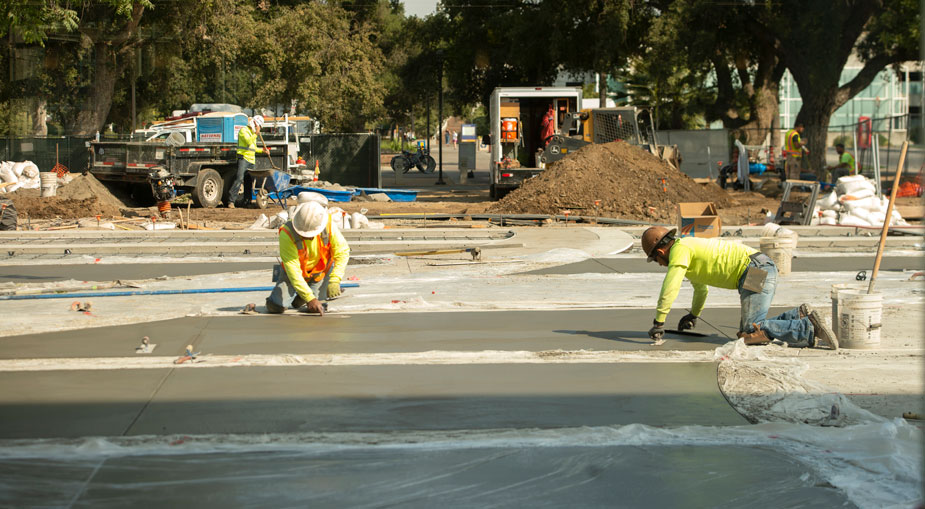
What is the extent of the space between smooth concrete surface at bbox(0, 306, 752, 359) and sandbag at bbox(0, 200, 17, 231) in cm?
985

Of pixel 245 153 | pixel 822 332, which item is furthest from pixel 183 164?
pixel 822 332

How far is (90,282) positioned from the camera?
11.6m

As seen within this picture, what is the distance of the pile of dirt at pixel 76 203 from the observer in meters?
19.9

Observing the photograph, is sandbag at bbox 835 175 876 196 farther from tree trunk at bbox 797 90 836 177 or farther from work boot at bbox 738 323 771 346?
tree trunk at bbox 797 90 836 177

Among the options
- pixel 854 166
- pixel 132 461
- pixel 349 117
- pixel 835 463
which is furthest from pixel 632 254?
pixel 349 117

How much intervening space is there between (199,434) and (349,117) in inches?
1323

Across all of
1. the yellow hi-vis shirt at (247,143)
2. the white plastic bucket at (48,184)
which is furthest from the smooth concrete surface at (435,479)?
the white plastic bucket at (48,184)

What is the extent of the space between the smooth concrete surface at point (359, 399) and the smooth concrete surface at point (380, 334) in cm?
68

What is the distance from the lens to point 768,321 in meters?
7.95

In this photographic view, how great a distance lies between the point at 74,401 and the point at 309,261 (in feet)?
10.5

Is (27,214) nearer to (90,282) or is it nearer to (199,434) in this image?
(90,282)

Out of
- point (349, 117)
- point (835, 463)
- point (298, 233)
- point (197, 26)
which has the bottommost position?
point (835, 463)

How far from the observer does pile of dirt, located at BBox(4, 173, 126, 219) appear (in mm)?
19875

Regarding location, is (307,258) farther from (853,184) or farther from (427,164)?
(427,164)
